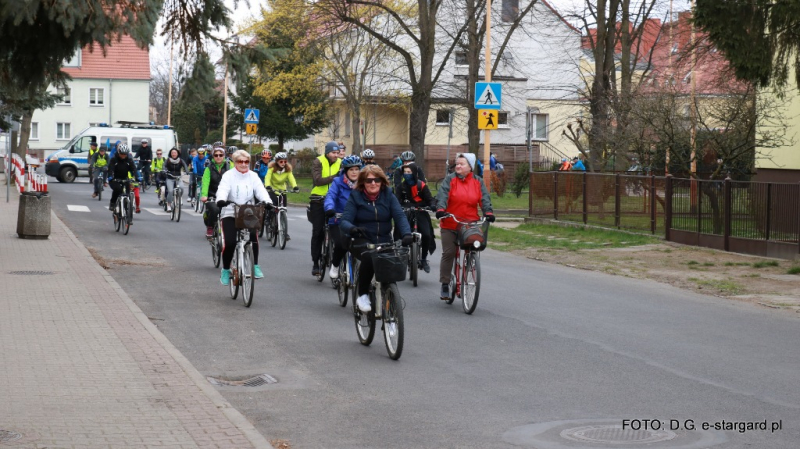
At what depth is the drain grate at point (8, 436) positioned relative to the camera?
5968 millimetres

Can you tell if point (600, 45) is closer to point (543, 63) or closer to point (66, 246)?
point (66, 246)

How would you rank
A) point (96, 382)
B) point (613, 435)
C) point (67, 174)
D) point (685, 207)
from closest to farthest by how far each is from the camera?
point (613, 435)
point (96, 382)
point (685, 207)
point (67, 174)

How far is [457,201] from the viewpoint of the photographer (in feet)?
41.7

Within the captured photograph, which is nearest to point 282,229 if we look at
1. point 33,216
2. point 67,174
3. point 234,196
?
point 33,216

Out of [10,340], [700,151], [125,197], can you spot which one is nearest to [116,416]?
[10,340]

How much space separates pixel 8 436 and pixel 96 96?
75802 mm

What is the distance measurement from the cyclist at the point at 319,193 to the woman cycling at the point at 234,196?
160cm

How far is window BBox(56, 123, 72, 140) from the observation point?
78.3m

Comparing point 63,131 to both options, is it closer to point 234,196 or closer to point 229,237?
point 234,196

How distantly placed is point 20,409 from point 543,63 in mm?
58404

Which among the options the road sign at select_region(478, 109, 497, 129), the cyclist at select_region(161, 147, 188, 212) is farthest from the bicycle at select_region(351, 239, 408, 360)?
the cyclist at select_region(161, 147, 188, 212)

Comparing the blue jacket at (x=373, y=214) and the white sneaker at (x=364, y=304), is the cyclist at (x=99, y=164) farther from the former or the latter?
the white sneaker at (x=364, y=304)

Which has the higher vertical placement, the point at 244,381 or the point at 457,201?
the point at 457,201

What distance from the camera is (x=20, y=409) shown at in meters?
6.74
